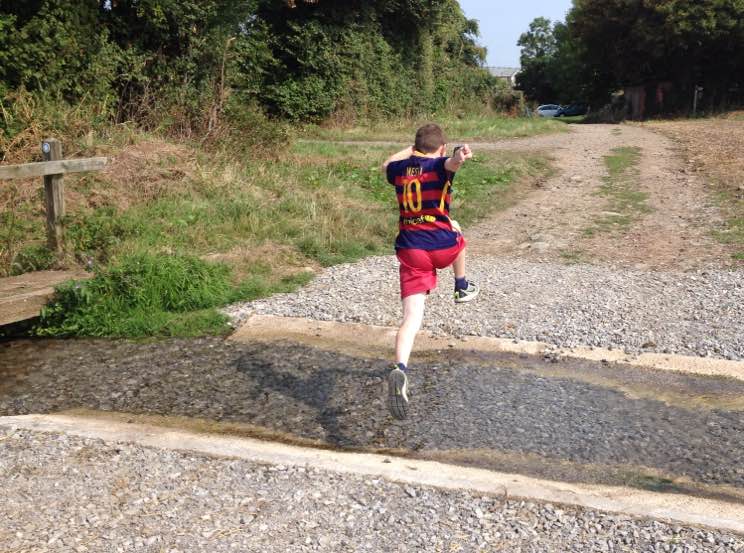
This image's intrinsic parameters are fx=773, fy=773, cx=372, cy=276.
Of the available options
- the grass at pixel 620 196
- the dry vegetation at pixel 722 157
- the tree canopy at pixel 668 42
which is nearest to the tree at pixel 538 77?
the tree canopy at pixel 668 42

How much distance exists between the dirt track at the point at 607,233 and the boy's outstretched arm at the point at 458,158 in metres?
5.43

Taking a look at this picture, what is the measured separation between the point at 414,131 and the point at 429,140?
70.7ft

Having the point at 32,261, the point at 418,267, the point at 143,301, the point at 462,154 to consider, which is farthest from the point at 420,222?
the point at 32,261

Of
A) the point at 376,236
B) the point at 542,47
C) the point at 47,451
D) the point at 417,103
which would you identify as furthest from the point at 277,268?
the point at 542,47

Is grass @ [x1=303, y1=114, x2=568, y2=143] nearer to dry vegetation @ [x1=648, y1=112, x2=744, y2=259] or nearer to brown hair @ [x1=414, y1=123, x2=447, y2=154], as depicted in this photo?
dry vegetation @ [x1=648, y1=112, x2=744, y2=259]

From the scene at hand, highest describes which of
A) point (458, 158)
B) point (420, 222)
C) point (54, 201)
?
point (458, 158)

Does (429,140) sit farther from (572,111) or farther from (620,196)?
(572,111)

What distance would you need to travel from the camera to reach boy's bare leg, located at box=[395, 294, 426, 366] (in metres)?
5.09

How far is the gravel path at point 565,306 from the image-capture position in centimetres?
700

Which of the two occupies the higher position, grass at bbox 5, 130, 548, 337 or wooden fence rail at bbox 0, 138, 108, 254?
wooden fence rail at bbox 0, 138, 108, 254

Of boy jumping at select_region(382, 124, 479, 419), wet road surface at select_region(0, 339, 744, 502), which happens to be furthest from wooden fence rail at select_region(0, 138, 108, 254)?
boy jumping at select_region(382, 124, 479, 419)

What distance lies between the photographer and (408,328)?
5164mm

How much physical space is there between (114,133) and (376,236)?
463 centimetres

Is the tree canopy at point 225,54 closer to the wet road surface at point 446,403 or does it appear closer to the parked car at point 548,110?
the wet road surface at point 446,403
